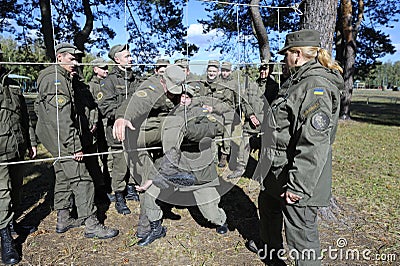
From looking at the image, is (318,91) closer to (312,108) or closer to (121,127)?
(312,108)

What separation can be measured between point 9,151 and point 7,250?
0.92m

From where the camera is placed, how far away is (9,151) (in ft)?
10.6

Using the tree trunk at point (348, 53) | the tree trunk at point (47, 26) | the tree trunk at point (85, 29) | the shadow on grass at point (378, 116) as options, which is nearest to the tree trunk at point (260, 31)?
the tree trunk at point (47, 26)

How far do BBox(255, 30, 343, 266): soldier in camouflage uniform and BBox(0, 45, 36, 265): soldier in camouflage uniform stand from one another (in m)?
2.40

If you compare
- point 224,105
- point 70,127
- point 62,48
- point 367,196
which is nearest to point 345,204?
point 367,196

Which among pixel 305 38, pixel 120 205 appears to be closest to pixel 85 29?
pixel 120 205

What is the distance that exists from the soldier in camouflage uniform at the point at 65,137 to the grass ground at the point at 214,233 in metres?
0.18

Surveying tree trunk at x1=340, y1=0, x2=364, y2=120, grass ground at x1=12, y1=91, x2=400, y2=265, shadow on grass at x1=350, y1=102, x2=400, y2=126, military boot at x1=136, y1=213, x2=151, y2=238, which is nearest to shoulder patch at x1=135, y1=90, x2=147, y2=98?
military boot at x1=136, y1=213, x2=151, y2=238

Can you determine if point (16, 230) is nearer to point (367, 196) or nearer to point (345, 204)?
point (345, 204)

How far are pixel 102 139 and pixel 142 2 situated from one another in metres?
3.23

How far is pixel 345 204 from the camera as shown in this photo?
14.5 feet

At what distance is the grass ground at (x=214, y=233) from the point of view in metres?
3.21

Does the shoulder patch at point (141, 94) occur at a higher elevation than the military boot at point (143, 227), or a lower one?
higher

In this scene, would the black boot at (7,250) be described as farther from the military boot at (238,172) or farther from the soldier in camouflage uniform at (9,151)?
the military boot at (238,172)
